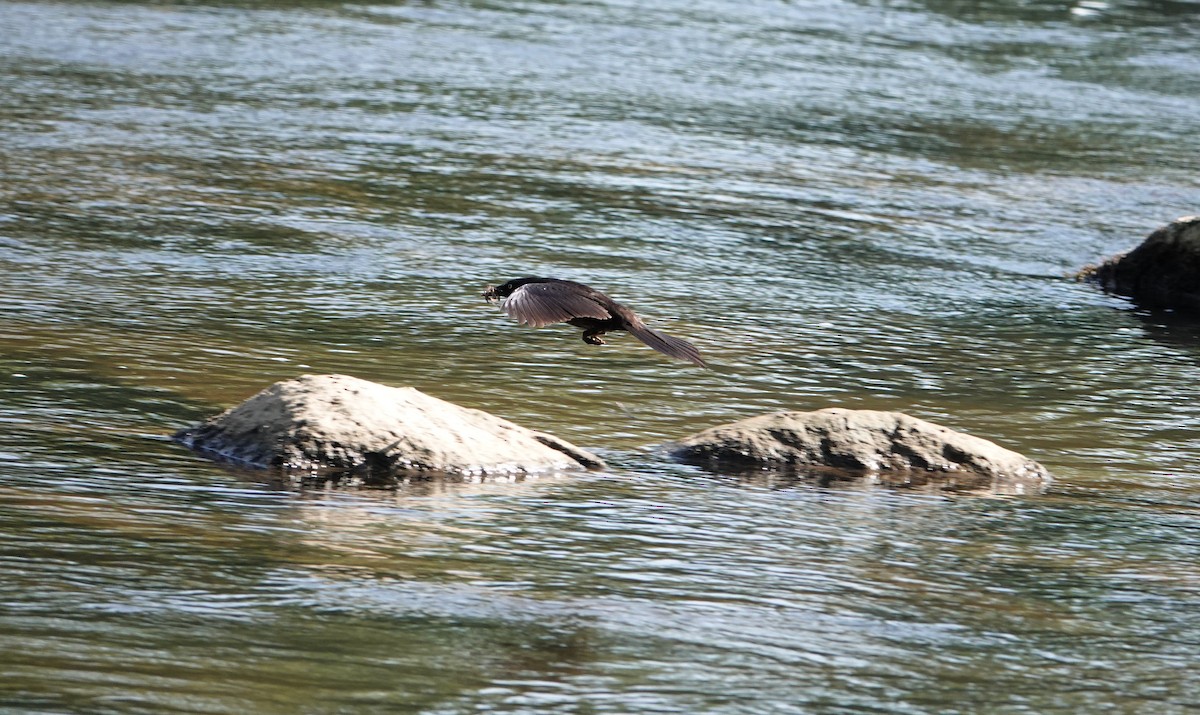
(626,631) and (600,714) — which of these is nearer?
(600,714)

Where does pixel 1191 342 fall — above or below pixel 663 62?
below

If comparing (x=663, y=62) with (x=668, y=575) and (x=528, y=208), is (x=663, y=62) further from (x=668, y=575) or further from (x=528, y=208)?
(x=668, y=575)

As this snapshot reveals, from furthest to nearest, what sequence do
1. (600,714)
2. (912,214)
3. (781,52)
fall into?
1. (781,52)
2. (912,214)
3. (600,714)

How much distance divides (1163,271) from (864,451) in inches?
225

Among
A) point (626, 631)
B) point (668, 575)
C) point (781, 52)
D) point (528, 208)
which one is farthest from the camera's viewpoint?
point (781, 52)

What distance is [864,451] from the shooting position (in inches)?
323

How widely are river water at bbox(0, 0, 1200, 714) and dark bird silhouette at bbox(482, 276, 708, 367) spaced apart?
20.9 inches

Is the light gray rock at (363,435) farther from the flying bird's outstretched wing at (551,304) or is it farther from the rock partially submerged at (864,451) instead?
the rock partially submerged at (864,451)

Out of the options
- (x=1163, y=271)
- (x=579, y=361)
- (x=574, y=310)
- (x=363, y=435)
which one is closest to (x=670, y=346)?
(x=574, y=310)

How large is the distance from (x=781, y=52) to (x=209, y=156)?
10510 millimetres

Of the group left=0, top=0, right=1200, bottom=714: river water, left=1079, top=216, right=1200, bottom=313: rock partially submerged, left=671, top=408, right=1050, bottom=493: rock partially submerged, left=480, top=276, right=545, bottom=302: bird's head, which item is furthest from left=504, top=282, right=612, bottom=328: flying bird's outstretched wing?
left=1079, top=216, right=1200, bottom=313: rock partially submerged

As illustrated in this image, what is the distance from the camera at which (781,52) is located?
23.6 metres

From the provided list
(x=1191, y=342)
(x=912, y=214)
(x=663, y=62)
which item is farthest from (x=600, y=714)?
(x=663, y=62)

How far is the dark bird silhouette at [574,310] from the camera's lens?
8023 millimetres
